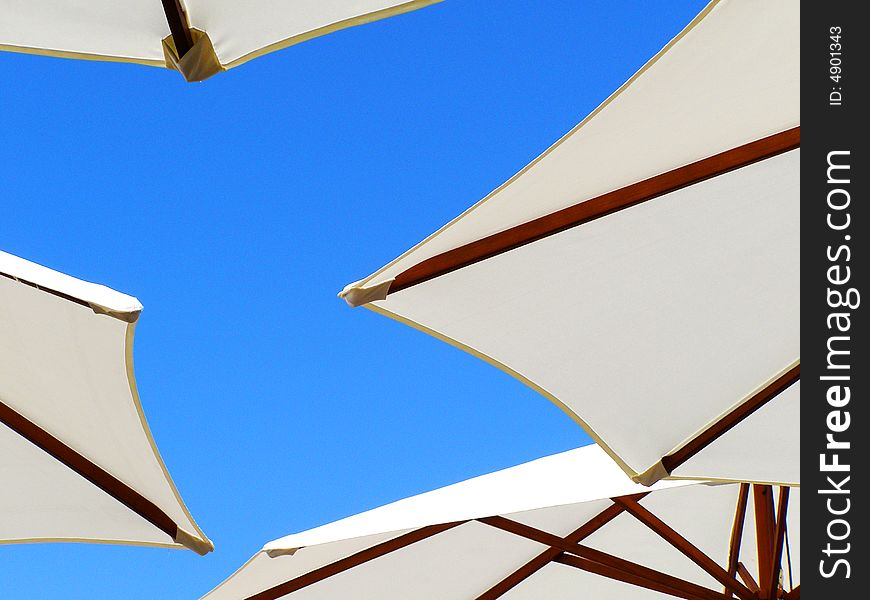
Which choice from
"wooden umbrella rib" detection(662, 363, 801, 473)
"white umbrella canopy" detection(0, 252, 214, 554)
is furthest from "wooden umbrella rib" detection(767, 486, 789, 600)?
"white umbrella canopy" detection(0, 252, 214, 554)

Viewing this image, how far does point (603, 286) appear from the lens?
4551 mm

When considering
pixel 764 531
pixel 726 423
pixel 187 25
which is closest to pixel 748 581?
pixel 764 531

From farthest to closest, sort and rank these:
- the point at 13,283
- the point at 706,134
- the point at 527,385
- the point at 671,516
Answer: the point at 671,516
the point at 527,385
the point at 706,134
the point at 13,283

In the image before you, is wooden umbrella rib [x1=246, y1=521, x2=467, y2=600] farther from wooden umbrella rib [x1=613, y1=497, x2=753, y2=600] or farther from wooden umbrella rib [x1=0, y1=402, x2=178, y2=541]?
wooden umbrella rib [x1=0, y1=402, x2=178, y2=541]

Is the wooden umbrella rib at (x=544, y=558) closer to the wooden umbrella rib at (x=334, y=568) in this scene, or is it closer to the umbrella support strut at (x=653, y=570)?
the umbrella support strut at (x=653, y=570)

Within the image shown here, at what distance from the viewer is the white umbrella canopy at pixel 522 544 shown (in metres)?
5.16

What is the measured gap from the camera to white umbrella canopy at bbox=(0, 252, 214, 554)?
366 centimetres

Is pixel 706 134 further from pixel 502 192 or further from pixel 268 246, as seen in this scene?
pixel 268 246

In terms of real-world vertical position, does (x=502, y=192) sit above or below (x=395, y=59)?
below

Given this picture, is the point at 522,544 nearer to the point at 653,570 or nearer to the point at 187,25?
the point at 653,570

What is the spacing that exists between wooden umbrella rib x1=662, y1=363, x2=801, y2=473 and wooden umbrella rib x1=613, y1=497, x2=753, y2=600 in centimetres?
78
